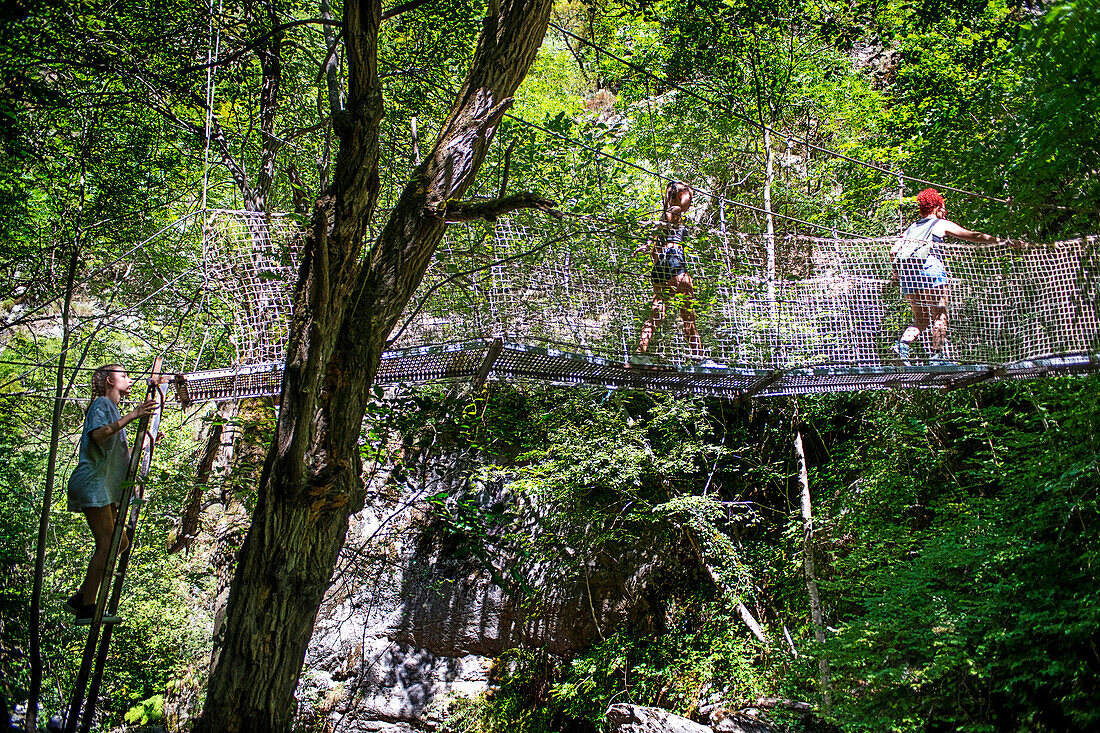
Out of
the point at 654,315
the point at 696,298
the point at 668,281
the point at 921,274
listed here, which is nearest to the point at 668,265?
the point at 668,281

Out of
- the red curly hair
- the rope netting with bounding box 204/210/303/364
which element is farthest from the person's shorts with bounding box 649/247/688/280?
the rope netting with bounding box 204/210/303/364

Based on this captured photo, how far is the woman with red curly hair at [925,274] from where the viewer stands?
345cm

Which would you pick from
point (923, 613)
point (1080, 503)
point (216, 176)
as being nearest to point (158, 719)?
point (216, 176)

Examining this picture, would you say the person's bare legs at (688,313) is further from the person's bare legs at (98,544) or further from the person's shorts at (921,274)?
the person's bare legs at (98,544)

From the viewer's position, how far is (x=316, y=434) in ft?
7.44

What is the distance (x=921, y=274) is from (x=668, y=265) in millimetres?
1221

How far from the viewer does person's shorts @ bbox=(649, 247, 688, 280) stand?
11.6ft

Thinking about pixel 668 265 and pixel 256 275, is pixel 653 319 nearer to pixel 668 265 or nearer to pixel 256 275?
pixel 668 265

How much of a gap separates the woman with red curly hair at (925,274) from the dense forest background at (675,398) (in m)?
0.29

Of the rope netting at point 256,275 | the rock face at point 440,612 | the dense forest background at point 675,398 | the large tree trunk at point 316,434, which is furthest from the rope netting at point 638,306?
the rock face at point 440,612

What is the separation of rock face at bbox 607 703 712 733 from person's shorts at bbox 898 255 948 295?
2724 millimetres

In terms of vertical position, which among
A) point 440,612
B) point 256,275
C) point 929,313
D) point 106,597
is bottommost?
point 440,612

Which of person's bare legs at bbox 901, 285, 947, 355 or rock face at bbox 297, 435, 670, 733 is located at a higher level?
person's bare legs at bbox 901, 285, 947, 355

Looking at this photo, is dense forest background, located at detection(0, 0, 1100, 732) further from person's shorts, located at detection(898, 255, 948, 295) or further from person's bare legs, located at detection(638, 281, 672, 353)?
person's bare legs, located at detection(638, 281, 672, 353)
